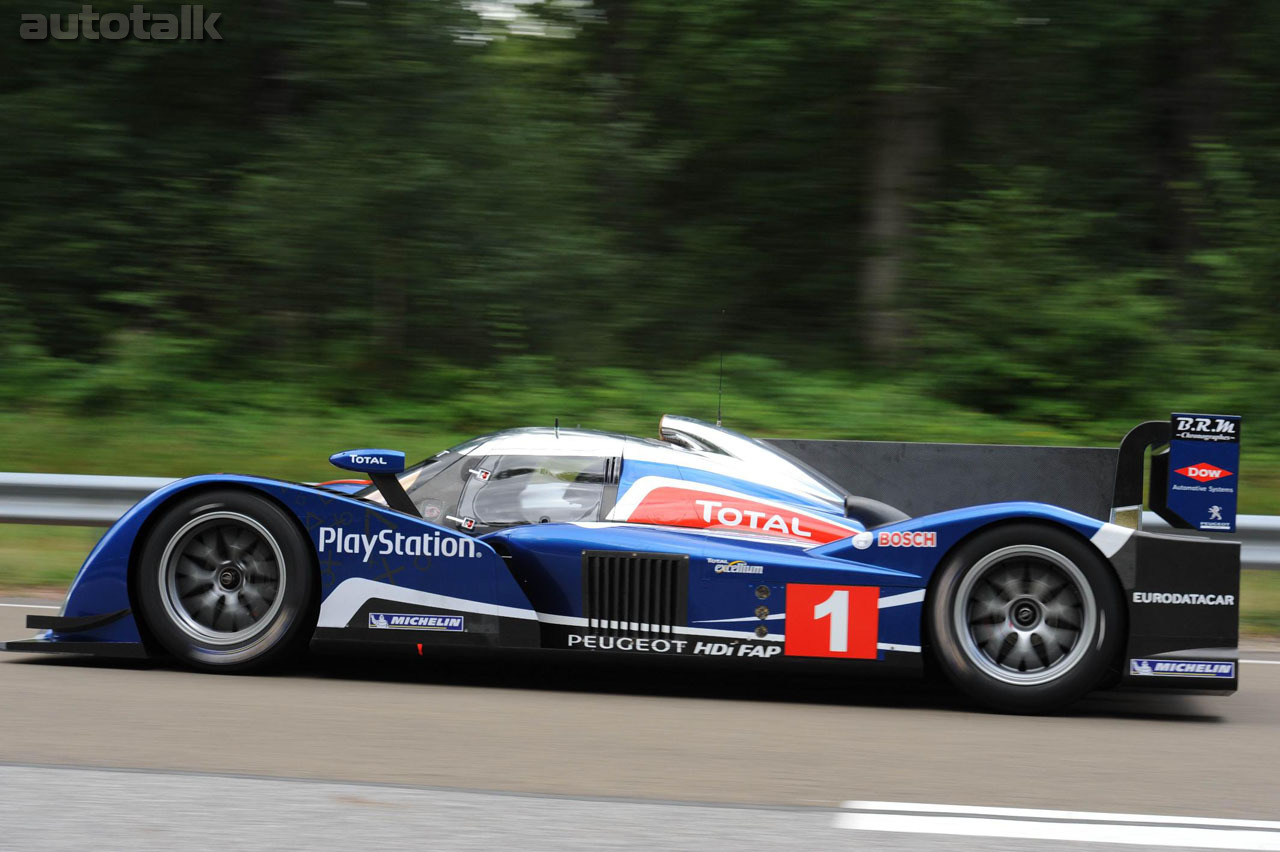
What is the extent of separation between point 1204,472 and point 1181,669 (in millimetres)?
804

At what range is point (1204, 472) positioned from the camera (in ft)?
16.4

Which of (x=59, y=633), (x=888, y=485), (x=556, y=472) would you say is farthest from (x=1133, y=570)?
(x=59, y=633)

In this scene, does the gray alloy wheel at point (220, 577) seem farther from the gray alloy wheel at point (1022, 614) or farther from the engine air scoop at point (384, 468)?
the gray alloy wheel at point (1022, 614)

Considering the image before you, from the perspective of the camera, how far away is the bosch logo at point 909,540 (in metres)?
4.77

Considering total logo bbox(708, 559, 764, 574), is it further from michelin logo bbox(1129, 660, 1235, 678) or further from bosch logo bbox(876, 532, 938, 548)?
michelin logo bbox(1129, 660, 1235, 678)

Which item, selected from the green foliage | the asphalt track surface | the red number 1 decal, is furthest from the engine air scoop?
the green foliage

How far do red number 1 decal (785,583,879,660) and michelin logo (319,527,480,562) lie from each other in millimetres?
1250

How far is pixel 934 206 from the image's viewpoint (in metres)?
13.6

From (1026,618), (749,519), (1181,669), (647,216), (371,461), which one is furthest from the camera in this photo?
(647,216)

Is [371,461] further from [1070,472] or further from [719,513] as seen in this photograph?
[1070,472]

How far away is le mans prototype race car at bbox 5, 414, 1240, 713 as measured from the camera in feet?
15.4

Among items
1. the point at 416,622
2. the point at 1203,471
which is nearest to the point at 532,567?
the point at 416,622

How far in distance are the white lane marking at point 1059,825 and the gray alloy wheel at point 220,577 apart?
101 inches

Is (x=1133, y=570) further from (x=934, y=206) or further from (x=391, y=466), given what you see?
(x=934, y=206)
